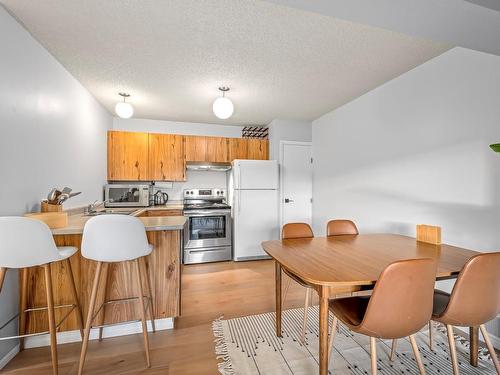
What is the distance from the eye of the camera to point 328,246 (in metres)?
1.78

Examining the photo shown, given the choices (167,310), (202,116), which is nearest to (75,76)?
(202,116)

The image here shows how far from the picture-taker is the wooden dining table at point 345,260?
1152 millimetres

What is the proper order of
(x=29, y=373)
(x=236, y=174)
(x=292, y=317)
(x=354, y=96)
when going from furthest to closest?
(x=236, y=174) < (x=354, y=96) < (x=292, y=317) < (x=29, y=373)

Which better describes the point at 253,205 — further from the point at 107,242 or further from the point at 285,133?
the point at 107,242

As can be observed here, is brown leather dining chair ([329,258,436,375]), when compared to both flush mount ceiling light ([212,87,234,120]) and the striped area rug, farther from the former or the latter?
flush mount ceiling light ([212,87,234,120])

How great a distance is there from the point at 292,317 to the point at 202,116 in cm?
321

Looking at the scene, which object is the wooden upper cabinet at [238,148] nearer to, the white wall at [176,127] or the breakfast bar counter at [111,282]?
the white wall at [176,127]

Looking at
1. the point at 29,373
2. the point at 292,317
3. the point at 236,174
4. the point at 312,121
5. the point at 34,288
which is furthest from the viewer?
the point at 312,121

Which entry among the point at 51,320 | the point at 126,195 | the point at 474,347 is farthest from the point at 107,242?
the point at 474,347

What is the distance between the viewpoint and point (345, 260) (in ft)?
4.67

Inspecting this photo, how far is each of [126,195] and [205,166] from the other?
1.37m

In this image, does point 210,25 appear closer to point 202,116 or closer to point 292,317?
point 202,116

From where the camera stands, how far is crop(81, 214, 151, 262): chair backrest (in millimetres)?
1488

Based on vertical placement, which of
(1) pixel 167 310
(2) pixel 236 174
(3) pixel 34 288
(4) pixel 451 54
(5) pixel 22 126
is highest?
(4) pixel 451 54
